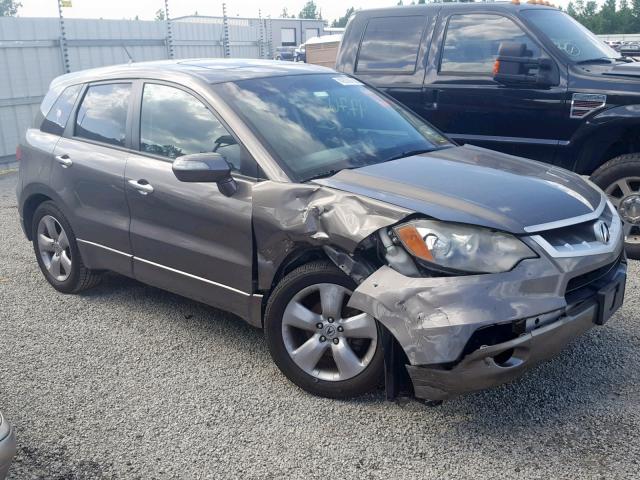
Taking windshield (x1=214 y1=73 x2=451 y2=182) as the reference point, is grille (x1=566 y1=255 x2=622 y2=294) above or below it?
below

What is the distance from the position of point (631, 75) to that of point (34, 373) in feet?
16.2

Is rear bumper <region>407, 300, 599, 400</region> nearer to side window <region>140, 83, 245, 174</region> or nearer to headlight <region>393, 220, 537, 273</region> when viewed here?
headlight <region>393, 220, 537, 273</region>

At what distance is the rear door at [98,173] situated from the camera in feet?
14.8

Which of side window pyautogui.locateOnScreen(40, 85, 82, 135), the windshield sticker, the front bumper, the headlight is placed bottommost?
the front bumper

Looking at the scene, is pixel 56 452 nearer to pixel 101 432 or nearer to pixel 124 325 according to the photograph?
pixel 101 432

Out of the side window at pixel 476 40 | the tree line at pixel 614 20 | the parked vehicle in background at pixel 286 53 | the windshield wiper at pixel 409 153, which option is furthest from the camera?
the tree line at pixel 614 20

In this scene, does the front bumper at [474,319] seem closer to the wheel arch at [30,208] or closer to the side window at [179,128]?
the side window at [179,128]

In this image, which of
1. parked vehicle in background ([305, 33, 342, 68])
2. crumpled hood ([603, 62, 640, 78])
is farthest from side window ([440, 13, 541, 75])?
parked vehicle in background ([305, 33, 342, 68])

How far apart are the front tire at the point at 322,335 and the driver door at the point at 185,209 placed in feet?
1.05

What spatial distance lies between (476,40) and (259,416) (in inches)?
167

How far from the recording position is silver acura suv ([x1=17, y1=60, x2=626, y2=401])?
9.89ft

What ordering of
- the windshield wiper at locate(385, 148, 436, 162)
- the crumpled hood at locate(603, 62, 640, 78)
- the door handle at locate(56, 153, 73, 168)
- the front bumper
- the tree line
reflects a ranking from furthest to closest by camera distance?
the tree line, the crumpled hood at locate(603, 62, 640, 78), the door handle at locate(56, 153, 73, 168), the windshield wiper at locate(385, 148, 436, 162), the front bumper

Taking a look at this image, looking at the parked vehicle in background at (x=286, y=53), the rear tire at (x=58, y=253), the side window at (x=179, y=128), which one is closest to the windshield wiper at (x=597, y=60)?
the side window at (x=179, y=128)

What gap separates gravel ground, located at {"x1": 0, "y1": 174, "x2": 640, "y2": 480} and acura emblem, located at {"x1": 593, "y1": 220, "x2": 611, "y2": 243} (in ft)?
2.61
